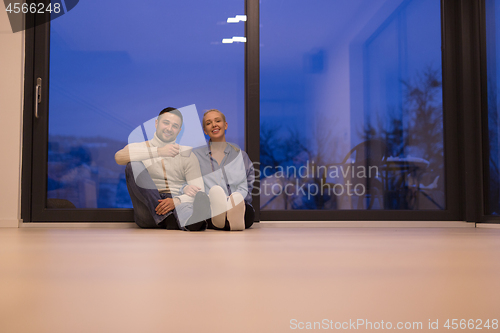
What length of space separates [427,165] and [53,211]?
2.82m

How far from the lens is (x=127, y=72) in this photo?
278 centimetres

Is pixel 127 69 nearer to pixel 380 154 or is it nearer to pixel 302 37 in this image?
pixel 302 37

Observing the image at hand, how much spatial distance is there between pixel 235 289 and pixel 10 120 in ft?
8.45

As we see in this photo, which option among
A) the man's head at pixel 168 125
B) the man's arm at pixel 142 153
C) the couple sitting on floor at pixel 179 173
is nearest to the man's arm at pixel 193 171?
the couple sitting on floor at pixel 179 173

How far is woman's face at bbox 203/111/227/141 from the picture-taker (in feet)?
8.29

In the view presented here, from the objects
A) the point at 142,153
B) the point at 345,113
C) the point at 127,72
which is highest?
the point at 127,72

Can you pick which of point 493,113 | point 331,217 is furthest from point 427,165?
point 331,217

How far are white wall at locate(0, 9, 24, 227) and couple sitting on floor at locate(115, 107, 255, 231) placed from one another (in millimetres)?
789

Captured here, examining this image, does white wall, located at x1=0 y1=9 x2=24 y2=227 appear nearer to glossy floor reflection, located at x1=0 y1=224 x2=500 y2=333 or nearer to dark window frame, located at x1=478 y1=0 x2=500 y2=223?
glossy floor reflection, located at x1=0 y1=224 x2=500 y2=333

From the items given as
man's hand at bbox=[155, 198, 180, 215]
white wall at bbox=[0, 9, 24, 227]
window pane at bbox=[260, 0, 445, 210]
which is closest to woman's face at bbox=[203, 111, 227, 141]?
window pane at bbox=[260, 0, 445, 210]

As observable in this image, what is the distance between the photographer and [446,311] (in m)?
0.54

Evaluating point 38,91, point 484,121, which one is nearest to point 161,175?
point 38,91

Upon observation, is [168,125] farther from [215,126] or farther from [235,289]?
[235,289]

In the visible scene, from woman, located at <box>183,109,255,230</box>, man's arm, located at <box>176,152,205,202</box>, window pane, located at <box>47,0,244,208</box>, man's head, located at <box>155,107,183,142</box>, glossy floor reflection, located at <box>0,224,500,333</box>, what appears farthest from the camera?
window pane, located at <box>47,0,244,208</box>
